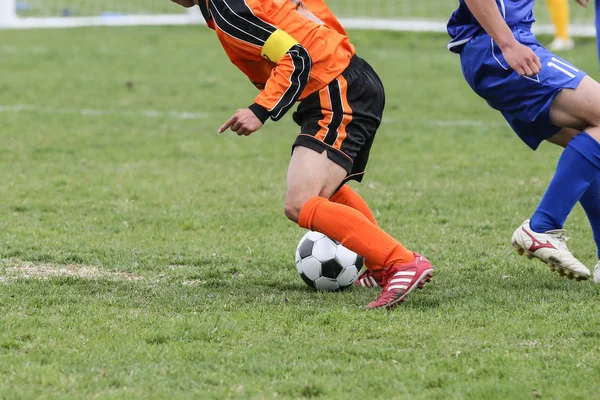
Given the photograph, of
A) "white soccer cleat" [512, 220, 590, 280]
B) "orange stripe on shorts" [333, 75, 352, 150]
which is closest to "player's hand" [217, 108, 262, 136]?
"orange stripe on shorts" [333, 75, 352, 150]

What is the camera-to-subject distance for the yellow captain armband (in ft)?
14.9

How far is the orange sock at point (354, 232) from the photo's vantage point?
14.9 ft

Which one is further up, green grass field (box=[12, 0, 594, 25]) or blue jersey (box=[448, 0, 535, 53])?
blue jersey (box=[448, 0, 535, 53])

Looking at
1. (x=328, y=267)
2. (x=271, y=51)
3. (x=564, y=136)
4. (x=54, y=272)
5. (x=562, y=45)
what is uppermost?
(x=271, y=51)

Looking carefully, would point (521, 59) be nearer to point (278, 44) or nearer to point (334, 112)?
point (334, 112)

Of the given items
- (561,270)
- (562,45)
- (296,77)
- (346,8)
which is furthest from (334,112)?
(346,8)

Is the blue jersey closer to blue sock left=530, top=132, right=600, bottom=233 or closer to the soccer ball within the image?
blue sock left=530, top=132, right=600, bottom=233

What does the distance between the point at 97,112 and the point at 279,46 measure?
7.06 m

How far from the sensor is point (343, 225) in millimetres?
4562

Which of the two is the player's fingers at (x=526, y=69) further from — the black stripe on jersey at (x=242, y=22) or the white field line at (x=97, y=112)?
the white field line at (x=97, y=112)

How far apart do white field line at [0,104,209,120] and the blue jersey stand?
6293 millimetres

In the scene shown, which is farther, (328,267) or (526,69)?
(328,267)

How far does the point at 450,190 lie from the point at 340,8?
15.3 meters

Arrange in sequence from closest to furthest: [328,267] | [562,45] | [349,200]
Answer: [328,267] < [349,200] < [562,45]
